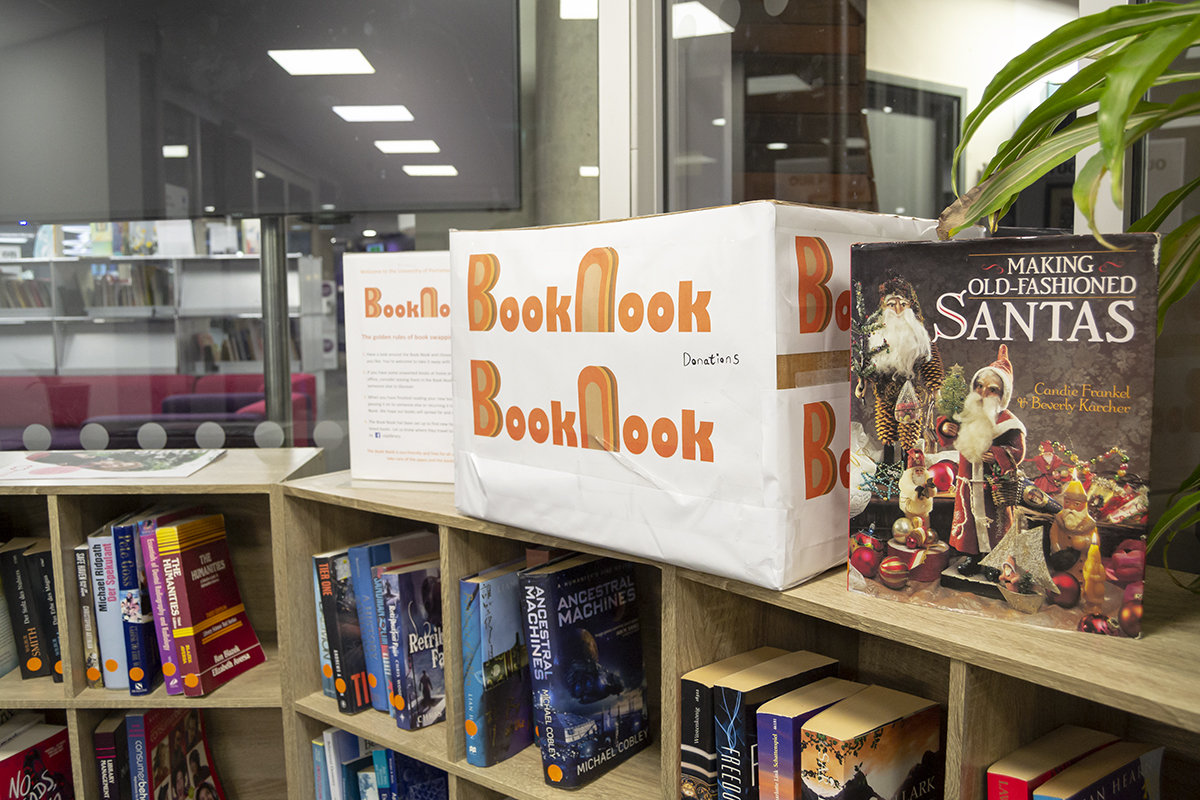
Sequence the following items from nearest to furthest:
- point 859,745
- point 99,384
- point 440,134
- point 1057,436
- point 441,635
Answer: point 1057,436, point 859,745, point 441,635, point 440,134, point 99,384

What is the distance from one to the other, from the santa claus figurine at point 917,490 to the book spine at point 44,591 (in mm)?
1604

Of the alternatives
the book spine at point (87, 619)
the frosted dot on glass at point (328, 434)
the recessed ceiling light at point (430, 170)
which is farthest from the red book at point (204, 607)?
the recessed ceiling light at point (430, 170)

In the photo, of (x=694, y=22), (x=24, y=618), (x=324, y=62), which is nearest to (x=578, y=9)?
(x=694, y=22)

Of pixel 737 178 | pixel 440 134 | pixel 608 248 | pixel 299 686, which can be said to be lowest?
pixel 299 686

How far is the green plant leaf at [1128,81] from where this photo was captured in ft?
1.55

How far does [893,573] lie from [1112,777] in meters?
0.26

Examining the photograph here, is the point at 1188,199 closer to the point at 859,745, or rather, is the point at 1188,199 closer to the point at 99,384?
the point at 859,745

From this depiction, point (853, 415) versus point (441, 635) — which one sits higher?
point (853, 415)

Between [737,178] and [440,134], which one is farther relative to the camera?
[440,134]

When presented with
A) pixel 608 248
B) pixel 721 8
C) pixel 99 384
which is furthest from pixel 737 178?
pixel 99 384

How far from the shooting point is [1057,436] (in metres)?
0.70

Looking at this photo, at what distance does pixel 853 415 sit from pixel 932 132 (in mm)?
659

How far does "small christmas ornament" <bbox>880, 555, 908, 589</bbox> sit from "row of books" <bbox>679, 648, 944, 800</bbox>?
0.15 m

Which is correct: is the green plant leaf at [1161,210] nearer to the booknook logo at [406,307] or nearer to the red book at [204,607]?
the booknook logo at [406,307]
